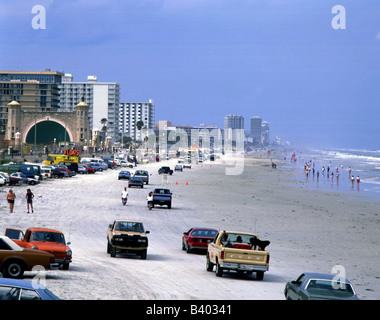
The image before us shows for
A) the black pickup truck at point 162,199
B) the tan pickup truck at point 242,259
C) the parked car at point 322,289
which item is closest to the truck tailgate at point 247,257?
the tan pickup truck at point 242,259

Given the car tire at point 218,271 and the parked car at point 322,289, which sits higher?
the parked car at point 322,289

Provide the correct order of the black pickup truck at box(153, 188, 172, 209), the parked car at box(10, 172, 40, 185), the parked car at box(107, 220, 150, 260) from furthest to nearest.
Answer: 1. the parked car at box(10, 172, 40, 185)
2. the black pickup truck at box(153, 188, 172, 209)
3. the parked car at box(107, 220, 150, 260)

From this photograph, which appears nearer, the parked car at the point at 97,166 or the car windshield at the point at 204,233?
the car windshield at the point at 204,233

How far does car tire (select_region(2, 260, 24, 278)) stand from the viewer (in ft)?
58.3

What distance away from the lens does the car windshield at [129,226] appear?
25938mm

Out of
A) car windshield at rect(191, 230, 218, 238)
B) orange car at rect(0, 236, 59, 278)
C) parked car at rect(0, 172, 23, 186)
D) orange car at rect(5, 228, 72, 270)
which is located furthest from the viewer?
parked car at rect(0, 172, 23, 186)

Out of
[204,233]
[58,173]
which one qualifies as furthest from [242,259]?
[58,173]

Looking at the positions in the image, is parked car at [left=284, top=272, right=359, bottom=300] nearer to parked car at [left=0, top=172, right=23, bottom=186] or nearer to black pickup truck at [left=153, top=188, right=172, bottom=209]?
black pickup truck at [left=153, top=188, right=172, bottom=209]

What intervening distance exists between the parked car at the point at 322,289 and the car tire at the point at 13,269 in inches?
272

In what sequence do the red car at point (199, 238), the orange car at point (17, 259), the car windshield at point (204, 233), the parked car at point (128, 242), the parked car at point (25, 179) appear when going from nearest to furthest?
the orange car at point (17, 259)
the parked car at point (128, 242)
the red car at point (199, 238)
the car windshield at point (204, 233)
the parked car at point (25, 179)

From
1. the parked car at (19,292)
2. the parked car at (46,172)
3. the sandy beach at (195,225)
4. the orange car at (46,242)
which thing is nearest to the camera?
the parked car at (19,292)

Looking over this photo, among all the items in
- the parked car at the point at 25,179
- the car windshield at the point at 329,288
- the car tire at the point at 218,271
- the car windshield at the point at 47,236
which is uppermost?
the car windshield at the point at 47,236

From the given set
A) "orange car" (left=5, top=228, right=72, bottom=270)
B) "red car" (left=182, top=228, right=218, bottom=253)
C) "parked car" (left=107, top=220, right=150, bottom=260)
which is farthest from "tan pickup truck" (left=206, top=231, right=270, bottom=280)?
"red car" (left=182, top=228, right=218, bottom=253)

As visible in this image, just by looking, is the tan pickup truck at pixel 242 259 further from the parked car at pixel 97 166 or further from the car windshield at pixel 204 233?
the parked car at pixel 97 166
